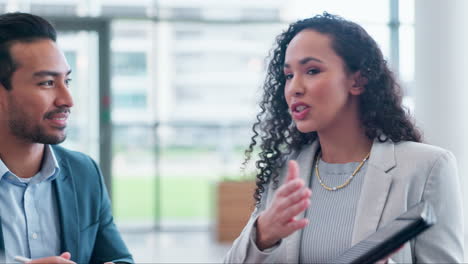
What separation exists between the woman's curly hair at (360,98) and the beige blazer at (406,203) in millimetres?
104

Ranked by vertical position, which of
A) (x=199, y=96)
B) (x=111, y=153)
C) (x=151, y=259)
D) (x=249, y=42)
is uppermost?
(x=249, y=42)

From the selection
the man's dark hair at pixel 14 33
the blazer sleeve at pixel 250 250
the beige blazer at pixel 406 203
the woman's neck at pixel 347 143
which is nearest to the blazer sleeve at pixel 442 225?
the beige blazer at pixel 406 203

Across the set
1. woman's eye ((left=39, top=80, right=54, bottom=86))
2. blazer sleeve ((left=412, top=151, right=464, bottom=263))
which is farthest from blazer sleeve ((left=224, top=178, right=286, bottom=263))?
woman's eye ((left=39, top=80, right=54, bottom=86))

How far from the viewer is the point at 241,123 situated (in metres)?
7.43

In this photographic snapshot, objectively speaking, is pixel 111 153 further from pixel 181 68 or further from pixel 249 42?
pixel 249 42

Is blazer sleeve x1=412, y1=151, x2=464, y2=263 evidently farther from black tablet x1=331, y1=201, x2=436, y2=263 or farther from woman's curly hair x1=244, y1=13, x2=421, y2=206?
black tablet x1=331, y1=201, x2=436, y2=263

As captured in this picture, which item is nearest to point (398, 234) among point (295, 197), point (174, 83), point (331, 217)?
point (295, 197)

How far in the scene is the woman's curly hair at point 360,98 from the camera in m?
1.92

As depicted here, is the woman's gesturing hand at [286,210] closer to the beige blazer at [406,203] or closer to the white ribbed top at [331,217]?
the beige blazer at [406,203]

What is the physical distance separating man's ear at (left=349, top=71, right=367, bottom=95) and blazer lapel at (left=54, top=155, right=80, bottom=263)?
97 centimetres

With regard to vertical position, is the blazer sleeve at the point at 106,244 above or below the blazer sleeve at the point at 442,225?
below

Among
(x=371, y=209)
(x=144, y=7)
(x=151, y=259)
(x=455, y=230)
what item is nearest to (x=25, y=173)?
(x=371, y=209)

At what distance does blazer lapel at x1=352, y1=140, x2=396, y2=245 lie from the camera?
174 cm

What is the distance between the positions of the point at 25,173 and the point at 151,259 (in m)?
3.82
